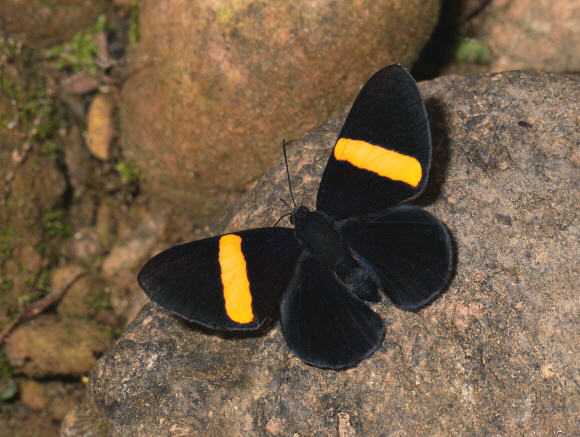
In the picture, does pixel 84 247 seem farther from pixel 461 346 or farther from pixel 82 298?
pixel 461 346

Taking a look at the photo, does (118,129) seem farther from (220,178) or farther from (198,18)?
(198,18)

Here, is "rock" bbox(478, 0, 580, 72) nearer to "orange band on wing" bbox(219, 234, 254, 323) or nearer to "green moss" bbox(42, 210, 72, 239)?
"orange band on wing" bbox(219, 234, 254, 323)

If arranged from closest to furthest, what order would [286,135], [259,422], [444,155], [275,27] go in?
[259,422]
[444,155]
[275,27]
[286,135]

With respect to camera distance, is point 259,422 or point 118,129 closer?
point 259,422

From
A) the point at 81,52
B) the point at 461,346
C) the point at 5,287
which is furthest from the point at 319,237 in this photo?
the point at 81,52

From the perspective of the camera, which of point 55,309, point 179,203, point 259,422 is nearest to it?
point 259,422

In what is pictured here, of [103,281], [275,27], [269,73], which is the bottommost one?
[103,281]

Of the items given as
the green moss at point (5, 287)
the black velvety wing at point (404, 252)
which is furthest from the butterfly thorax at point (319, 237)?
the green moss at point (5, 287)

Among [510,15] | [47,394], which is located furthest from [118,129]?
[510,15]
